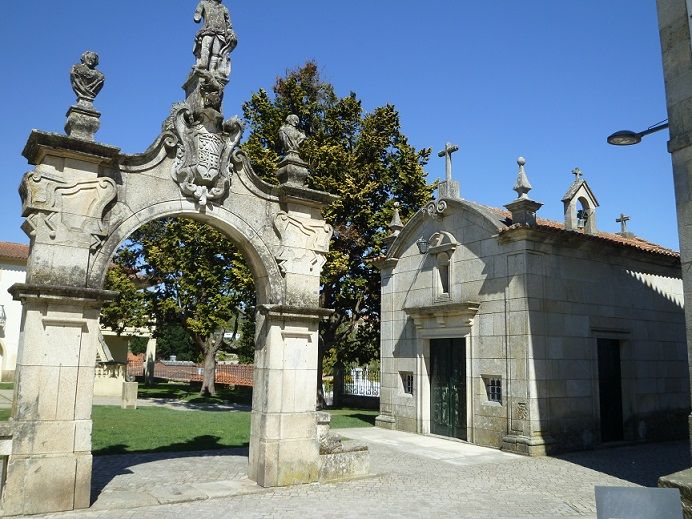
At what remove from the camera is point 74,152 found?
7586mm

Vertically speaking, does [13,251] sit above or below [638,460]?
above

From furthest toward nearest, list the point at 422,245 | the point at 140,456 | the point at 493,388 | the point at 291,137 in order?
1. the point at 422,245
2. the point at 493,388
3. the point at 140,456
4. the point at 291,137

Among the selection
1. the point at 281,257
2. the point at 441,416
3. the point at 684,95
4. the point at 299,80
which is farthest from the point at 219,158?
the point at 299,80

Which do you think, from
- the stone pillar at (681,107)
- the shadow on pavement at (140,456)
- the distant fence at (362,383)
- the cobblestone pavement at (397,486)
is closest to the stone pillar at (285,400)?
the cobblestone pavement at (397,486)

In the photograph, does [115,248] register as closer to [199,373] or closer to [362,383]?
[362,383]

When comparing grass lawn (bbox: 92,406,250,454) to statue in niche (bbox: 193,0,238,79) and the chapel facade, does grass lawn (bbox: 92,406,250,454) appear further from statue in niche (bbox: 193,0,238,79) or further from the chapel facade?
statue in niche (bbox: 193,0,238,79)

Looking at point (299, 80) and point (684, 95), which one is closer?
point (684, 95)

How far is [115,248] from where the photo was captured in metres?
7.89

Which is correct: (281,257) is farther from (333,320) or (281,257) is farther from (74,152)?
(333,320)

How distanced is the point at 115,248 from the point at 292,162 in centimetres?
329

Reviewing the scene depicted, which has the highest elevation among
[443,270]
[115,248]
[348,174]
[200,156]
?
[348,174]

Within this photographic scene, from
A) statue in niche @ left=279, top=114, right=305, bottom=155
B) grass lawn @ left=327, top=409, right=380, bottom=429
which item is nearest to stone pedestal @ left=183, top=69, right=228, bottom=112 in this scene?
statue in niche @ left=279, top=114, right=305, bottom=155

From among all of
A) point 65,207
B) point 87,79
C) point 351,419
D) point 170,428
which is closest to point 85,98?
point 87,79

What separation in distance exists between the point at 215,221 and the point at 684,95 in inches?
284
